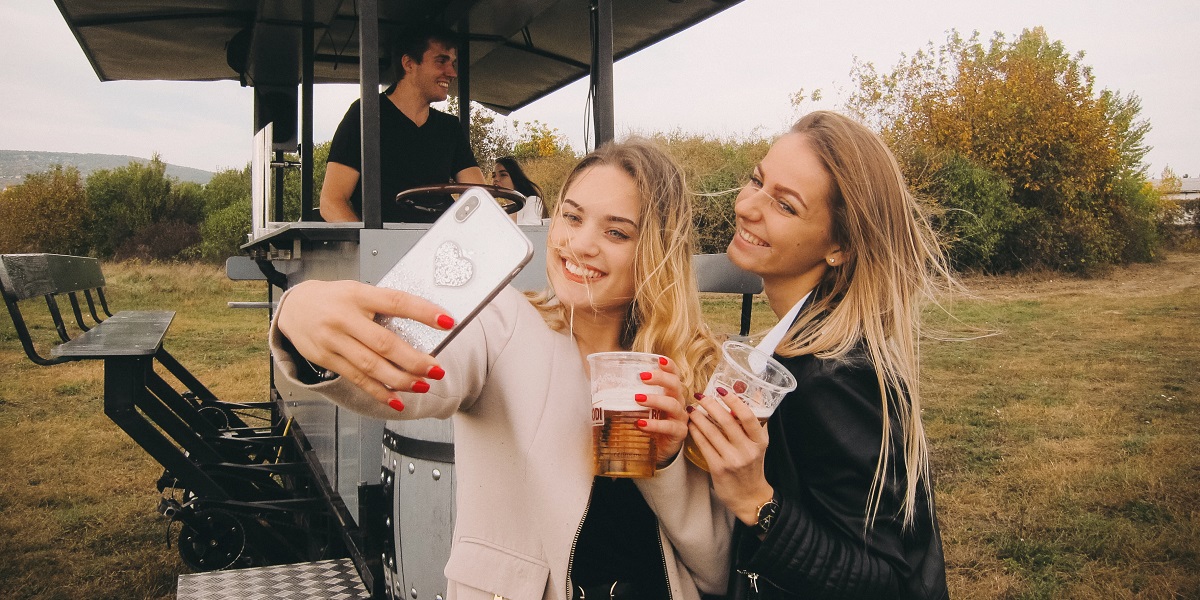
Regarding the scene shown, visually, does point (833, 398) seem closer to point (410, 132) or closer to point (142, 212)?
point (410, 132)

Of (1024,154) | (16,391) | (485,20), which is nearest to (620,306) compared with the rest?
(485,20)

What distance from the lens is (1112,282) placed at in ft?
53.7

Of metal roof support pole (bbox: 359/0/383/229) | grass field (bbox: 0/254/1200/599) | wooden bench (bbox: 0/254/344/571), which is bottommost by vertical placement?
grass field (bbox: 0/254/1200/599)

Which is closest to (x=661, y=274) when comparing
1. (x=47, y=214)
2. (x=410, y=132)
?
(x=410, y=132)

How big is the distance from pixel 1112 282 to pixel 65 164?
2797 cm

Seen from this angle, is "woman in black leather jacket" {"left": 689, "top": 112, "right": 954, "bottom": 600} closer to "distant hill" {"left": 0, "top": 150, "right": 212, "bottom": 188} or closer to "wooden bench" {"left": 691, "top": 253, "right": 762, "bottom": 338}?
"wooden bench" {"left": 691, "top": 253, "right": 762, "bottom": 338}

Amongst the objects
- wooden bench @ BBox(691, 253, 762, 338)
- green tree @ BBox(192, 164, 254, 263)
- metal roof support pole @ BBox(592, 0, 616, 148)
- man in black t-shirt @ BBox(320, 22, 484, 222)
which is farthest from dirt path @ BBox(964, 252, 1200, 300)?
green tree @ BBox(192, 164, 254, 263)

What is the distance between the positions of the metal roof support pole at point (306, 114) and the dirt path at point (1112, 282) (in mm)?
13130

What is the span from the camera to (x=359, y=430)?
2619 mm

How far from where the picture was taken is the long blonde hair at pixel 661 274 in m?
1.56

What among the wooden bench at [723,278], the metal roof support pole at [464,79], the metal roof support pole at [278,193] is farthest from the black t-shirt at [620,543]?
the metal roof support pole at [278,193]

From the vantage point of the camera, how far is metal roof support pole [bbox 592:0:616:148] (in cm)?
350

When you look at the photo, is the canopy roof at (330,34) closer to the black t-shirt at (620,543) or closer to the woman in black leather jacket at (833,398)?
the woman in black leather jacket at (833,398)

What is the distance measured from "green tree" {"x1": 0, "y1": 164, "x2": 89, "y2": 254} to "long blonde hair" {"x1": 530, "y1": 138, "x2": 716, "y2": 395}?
22.8 m
